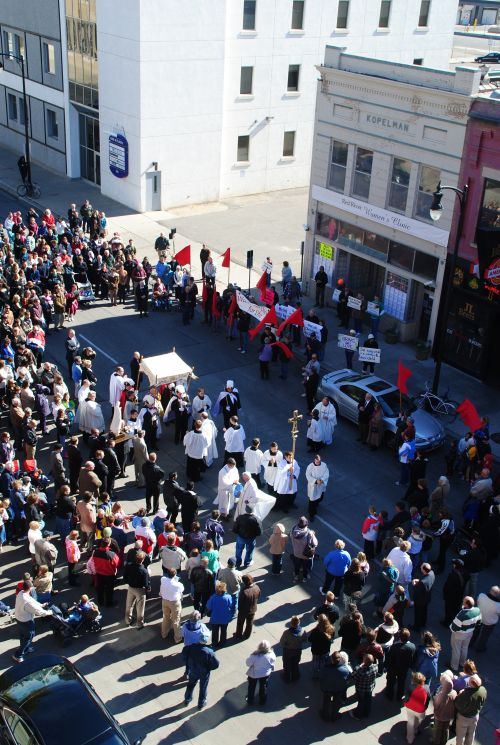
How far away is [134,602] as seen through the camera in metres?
14.2

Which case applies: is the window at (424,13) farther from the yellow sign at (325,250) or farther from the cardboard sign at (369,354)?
the cardboard sign at (369,354)

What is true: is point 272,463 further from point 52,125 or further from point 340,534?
point 52,125

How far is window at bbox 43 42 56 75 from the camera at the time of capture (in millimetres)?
41031

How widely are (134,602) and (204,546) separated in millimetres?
1507

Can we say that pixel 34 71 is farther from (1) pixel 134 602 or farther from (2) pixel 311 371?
(1) pixel 134 602

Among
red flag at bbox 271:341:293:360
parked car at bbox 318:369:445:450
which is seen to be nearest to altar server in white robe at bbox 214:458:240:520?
parked car at bbox 318:369:445:450

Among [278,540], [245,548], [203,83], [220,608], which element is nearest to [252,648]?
[220,608]

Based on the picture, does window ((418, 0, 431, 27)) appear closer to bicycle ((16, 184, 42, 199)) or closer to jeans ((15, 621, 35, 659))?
bicycle ((16, 184, 42, 199))

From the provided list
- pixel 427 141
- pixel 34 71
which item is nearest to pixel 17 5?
pixel 34 71

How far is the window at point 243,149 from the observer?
132ft

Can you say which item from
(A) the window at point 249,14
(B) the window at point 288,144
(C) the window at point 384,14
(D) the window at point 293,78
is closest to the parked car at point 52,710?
(A) the window at point 249,14

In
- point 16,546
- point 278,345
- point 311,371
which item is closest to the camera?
point 16,546

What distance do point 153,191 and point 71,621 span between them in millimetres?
26967

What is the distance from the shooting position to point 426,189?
24953mm
